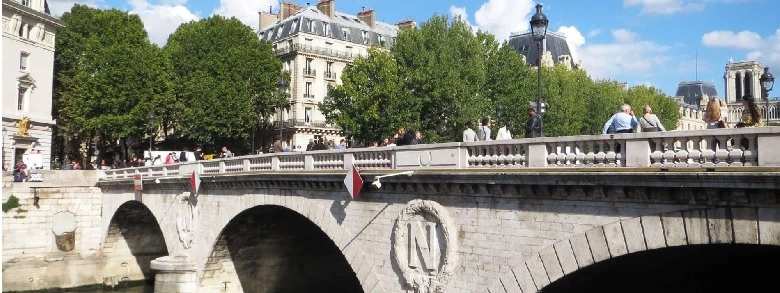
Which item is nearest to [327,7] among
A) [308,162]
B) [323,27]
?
[323,27]

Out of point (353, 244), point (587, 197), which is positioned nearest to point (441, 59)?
point (353, 244)

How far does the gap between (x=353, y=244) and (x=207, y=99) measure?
121 ft

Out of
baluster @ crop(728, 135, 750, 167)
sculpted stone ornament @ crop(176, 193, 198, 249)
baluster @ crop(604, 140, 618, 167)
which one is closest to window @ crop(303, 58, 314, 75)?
sculpted stone ornament @ crop(176, 193, 198, 249)

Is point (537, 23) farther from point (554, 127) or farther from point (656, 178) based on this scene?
point (554, 127)

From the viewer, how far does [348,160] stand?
18.4 metres

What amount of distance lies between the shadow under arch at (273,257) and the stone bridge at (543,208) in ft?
3.66

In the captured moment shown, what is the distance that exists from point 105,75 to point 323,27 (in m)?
21.9

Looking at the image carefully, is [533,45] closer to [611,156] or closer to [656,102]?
[656,102]

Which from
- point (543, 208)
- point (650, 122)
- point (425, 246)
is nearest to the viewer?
point (543, 208)

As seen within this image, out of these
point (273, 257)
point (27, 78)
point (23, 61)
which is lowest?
point (273, 257)

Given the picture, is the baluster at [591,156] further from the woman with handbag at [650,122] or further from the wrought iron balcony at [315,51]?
the wrought iron balcony at [315,51]

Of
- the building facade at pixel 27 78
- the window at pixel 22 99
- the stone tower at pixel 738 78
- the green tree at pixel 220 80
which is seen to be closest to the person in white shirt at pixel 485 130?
the building facade at pixel 27 78

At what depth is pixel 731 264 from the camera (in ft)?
51.3

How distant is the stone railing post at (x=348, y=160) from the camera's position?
18.2 metres
